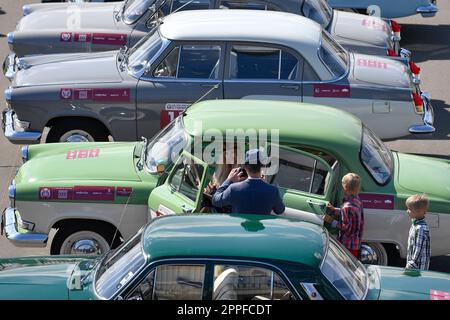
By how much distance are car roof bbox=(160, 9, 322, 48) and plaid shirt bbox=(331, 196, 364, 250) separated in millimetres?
3214

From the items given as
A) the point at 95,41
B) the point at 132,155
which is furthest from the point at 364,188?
the point at 95,41

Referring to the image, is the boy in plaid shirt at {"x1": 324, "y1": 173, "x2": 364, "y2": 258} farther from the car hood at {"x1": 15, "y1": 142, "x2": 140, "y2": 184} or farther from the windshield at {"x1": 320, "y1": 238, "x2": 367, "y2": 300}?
the car hood at {"x1": 15, "y1": 142, "x2": 140, "y2": 184}

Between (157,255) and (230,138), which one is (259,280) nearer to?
(157,255)

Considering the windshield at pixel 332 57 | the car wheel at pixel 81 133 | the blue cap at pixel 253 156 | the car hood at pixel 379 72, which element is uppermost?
the windshield at pixel 332 57

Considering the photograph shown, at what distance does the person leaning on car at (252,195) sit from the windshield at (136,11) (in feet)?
18.0

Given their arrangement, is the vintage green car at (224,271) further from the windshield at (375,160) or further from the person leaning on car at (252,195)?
the windshield at (375,160)

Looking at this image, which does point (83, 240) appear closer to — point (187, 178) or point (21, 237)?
point (21, 237)

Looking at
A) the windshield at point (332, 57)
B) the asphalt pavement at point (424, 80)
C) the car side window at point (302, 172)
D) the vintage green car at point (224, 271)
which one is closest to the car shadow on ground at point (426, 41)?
the asphalt pavement at point (424, 80)

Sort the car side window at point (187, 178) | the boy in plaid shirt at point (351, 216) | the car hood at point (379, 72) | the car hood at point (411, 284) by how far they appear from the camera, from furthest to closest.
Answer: the car hood at point (379, 72), the car side window at point (187, 178), the boy in plaid shirt at point (351, 216), the car hood at point (411, 284)

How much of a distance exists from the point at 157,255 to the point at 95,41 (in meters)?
6.93

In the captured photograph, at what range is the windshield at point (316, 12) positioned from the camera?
14508 millimetres

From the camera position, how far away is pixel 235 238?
7742 millimetres

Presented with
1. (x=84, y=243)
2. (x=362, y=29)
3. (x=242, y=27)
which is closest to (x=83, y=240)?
(x=84, y=243)

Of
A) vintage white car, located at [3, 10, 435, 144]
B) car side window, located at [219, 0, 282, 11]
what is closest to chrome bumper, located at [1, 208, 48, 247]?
vintage white car, located at [3, 10, 435, 144]
